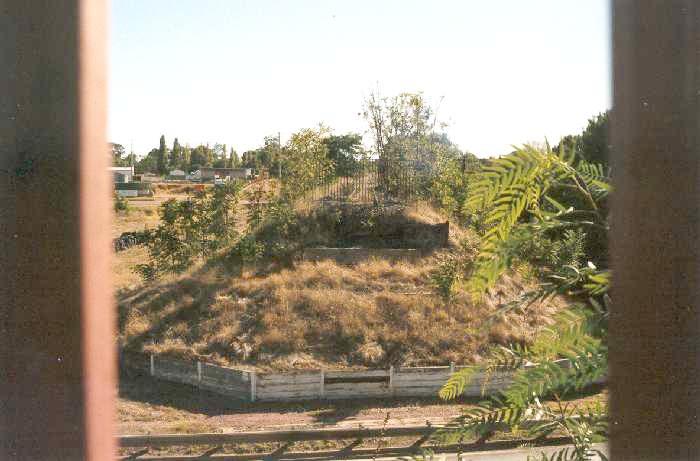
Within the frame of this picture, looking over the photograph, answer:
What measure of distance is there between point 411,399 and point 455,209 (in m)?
6.52

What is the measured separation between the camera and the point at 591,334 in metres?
1.19

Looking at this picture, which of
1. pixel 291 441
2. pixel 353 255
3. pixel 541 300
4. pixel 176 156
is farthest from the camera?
pixel 176 156

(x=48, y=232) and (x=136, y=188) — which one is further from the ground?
(x=136, y=188)

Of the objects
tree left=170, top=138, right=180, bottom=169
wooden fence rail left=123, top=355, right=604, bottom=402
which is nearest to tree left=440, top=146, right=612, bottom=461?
wooden fence rail left=123, top=355, right=604, bottom=402

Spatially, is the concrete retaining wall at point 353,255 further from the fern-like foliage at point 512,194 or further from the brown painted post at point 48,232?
the brown painted post at point 48,232

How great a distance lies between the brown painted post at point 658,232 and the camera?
38.4 inches

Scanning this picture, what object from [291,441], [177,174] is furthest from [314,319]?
[177,174]

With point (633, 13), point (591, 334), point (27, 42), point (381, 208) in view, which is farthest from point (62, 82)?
point (381, 208)

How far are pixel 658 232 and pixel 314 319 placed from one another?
1167 cm

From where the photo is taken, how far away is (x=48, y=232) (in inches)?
34.1

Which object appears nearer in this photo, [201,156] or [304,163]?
[304,163]

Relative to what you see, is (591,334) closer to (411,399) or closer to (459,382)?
(459,382)

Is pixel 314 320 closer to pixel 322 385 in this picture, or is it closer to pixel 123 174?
pixel 322 385

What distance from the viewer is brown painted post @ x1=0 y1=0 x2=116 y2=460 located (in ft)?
2.85
